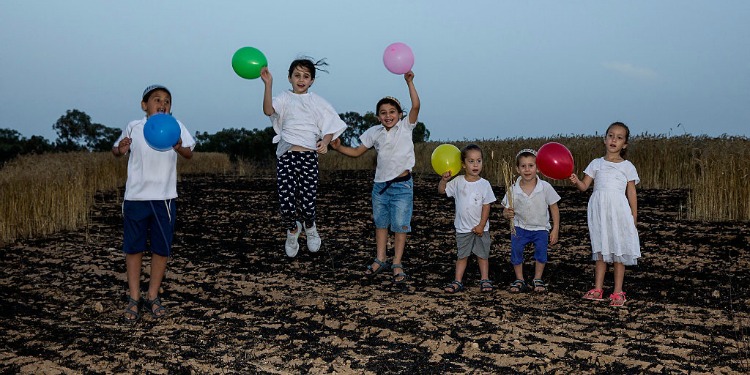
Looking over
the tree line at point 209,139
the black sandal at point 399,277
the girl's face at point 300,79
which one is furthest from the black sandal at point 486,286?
the tree line at point 209,139

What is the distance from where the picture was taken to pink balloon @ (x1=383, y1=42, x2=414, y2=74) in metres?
6.17

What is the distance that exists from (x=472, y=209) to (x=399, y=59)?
1448 mm

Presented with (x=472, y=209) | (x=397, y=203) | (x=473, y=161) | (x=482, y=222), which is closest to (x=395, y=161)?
(x=397, y=203)

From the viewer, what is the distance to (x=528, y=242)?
19.4 ft

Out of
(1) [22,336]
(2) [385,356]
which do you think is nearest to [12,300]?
(1) [22,336]

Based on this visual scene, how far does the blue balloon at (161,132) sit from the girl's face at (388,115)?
1.95 metres

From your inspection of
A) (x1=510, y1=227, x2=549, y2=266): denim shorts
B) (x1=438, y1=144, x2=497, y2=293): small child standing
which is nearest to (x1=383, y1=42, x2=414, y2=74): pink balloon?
(x1=438, y1=144, x2=497, y2=293): small child standing

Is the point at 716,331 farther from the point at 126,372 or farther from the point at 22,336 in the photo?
the point at 22,336

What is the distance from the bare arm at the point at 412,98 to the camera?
6113mm

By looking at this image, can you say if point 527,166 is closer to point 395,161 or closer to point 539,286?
point 539,286

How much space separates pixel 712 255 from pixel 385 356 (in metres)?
5.07

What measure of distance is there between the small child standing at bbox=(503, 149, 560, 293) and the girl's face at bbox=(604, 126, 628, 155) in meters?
0.61

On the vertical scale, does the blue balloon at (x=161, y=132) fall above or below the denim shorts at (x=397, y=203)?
above

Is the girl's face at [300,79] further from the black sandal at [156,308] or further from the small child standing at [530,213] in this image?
the black sandal at [156,308]
